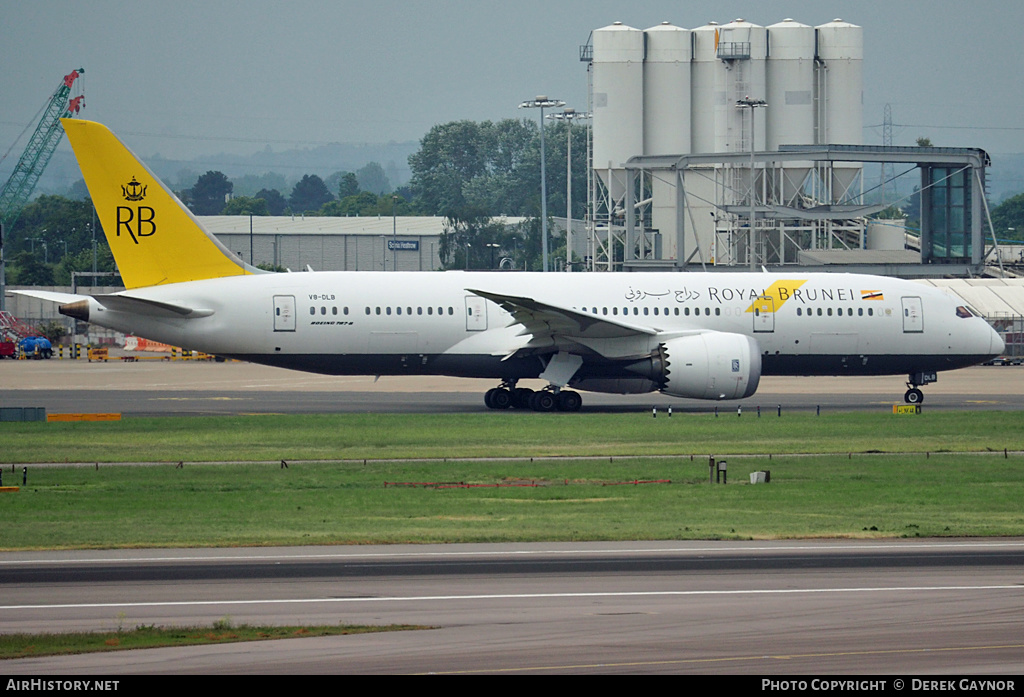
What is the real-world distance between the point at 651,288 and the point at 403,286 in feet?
25.6

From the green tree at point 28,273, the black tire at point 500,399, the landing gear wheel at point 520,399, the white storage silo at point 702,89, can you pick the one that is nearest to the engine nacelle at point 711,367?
the landing gear wheel at point 520,399

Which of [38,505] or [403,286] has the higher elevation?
[403,286]

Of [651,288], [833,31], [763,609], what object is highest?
[833,31]

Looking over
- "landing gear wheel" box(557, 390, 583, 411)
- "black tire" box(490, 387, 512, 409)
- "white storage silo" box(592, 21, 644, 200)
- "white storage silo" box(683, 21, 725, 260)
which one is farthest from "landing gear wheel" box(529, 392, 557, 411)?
"white storage silo" box(592, 21, 644, 200)

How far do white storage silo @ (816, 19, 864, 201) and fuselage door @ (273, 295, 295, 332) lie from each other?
6421cm

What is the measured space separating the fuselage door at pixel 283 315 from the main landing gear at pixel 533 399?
6.74m

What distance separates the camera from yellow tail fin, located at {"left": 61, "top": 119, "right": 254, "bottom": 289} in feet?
123

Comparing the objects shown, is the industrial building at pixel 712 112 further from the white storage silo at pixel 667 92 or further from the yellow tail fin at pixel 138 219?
the yellow tail fin at pixel 138 219

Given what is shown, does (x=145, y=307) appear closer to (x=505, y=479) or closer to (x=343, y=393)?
(x=343, y=393)

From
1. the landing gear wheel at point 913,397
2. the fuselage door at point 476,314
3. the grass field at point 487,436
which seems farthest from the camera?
the landing gear wheel at point 913,397

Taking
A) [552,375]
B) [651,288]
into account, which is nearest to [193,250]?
[552,375]

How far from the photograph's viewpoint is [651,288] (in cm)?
4012

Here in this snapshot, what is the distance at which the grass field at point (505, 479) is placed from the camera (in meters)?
19.3
